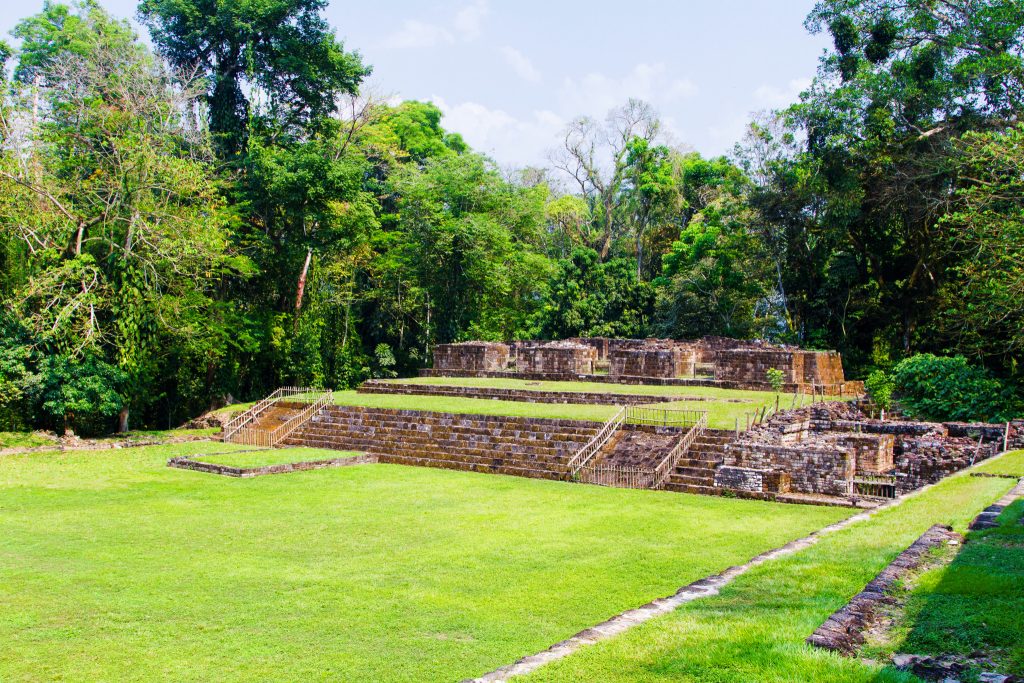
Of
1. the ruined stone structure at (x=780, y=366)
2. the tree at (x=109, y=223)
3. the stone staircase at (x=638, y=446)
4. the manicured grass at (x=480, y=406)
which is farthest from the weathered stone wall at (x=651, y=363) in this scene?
the tree at (x=109, y=223)

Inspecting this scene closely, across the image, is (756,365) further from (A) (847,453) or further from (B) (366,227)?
(B) (366,227)

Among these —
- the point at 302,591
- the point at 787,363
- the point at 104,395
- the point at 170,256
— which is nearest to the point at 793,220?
the point at 787,363

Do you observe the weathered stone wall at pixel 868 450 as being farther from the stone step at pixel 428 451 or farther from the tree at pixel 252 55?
the tree at pixel 252 55

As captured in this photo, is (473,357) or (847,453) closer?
(847,453)

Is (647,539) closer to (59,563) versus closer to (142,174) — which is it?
(59,563)

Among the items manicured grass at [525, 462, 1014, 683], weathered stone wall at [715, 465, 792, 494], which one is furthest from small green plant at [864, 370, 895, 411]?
manicured grass at [525, 462, 1014, 683]

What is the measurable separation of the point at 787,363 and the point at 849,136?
29.5 ft

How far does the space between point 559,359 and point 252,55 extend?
1523 cm

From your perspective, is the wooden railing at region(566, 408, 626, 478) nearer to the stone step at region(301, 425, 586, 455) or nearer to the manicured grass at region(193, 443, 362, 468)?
the stone step at region(301, 425, 586, 455)

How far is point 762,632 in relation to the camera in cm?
523

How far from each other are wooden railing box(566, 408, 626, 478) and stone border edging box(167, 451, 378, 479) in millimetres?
4795

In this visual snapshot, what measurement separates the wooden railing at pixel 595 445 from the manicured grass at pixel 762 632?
666 cm

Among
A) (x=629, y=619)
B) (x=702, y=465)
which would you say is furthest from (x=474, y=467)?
(x=629, y=619)

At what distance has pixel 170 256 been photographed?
20.5 m
